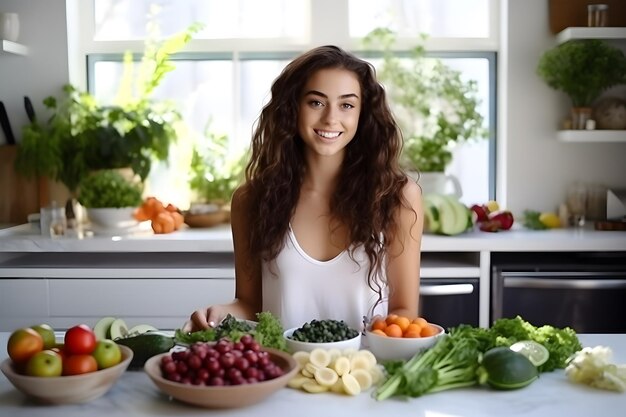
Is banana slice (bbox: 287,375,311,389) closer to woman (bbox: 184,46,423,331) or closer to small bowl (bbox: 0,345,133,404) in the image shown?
small bowl (bbox: 0,345,133,404)

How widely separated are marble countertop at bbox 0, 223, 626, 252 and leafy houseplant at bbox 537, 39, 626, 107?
27.4 inches

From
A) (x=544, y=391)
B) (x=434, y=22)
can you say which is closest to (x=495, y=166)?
(x=434, y=22)

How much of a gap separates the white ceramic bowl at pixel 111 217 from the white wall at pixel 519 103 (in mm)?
766

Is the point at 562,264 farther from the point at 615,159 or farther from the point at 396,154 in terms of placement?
the point at 396,154

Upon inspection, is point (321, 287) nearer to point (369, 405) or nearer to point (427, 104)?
point (369, 405)

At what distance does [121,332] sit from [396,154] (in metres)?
0.91

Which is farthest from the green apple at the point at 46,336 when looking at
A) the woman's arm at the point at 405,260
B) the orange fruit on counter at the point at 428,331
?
the woman's arm at the point at 405,260

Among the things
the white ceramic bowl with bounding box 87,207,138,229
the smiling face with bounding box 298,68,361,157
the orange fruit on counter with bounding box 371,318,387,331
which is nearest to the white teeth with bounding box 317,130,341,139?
the smiling face with bounding box 298,68,361,157

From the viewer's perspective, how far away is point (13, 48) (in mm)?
3605

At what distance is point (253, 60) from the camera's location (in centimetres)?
393

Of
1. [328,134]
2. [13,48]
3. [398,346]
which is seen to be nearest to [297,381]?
[398,346]

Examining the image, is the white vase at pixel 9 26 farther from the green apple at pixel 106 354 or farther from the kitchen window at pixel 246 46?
the green apple at pixel 106 354

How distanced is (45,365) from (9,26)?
9.02 ft

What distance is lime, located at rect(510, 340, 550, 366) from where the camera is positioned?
1.54 m
